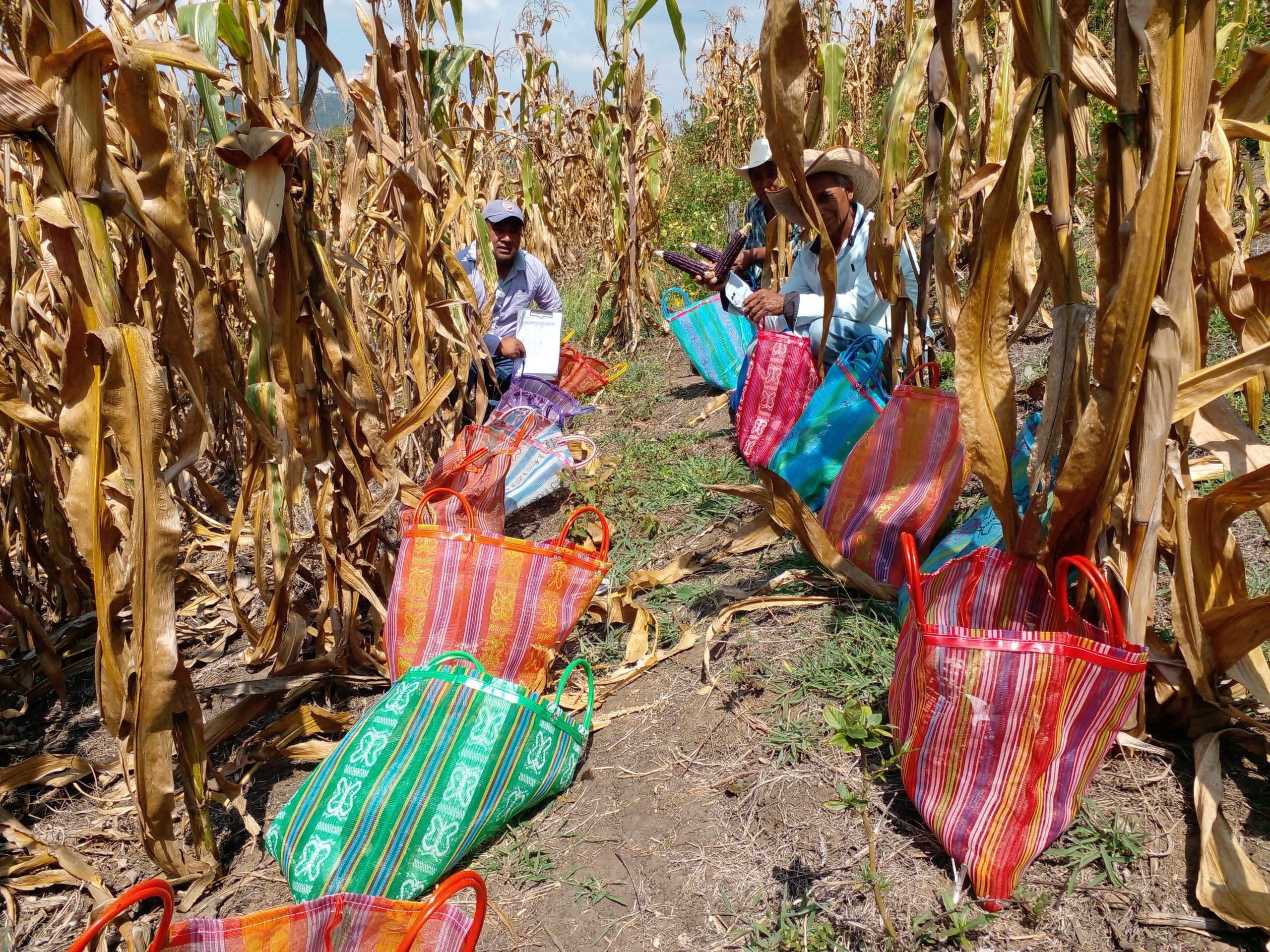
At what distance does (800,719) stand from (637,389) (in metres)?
3.25

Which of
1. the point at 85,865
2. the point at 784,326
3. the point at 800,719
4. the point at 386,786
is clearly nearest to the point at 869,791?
the point at 800,719

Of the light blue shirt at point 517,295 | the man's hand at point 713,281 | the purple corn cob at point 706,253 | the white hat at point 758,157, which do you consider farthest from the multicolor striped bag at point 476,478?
the purple corn cob at point 706,253

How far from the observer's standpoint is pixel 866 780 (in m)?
1.38

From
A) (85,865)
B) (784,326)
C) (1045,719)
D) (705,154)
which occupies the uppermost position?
(705,154)

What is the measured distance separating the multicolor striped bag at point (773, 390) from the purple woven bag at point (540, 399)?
0.91 meters

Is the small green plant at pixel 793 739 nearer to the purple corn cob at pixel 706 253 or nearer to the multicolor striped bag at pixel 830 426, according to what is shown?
the multicolor striped bag at pixel 830 426

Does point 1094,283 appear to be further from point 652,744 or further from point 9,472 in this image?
point 9,472

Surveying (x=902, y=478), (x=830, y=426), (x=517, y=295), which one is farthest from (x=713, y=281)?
(x=902, y=478)

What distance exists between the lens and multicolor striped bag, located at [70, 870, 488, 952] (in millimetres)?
1171

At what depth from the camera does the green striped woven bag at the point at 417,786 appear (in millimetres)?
1455

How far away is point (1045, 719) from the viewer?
3.97 feet

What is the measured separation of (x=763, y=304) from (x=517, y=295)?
62.6 inches

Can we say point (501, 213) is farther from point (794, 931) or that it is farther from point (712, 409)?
point (794, 931)

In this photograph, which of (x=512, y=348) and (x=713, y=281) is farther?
(x=713, y=281)
